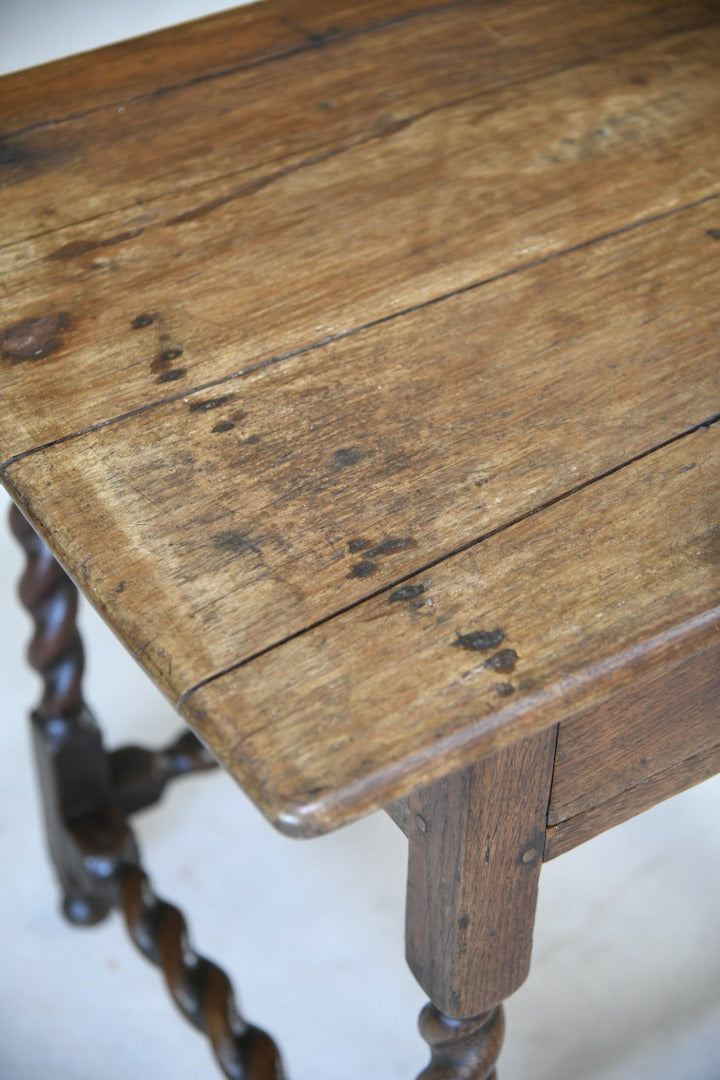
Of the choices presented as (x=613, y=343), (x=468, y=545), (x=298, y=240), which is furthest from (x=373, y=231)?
(x=468, y=545)

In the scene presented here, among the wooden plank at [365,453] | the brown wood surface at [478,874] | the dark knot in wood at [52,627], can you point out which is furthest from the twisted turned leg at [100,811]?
the wooden plank at [365,453]

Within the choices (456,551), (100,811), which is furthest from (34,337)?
(100,811)

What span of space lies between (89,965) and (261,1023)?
199 millimetres

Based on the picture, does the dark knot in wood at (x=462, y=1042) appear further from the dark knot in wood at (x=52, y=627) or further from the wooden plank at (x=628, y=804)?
the dark knot in wood at (x=52, y=627)

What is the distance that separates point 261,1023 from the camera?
1.27 meters

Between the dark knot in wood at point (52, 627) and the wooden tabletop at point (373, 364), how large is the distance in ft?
1.23

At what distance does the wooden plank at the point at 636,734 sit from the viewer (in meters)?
0.65

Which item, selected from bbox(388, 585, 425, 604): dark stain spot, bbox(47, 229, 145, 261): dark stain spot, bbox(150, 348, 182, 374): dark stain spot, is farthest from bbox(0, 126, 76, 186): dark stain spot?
bbox(388, 585, 425, 604): dark stain spot

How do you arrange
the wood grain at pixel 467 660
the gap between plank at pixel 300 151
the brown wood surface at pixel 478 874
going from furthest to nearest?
the gap between plank at pixel 300 151 < the brown wood surface at pixel 478 874 < the wood grain at pixel 467 660

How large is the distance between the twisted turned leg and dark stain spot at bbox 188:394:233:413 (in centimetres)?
45

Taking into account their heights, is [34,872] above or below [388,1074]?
above

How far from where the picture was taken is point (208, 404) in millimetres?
698

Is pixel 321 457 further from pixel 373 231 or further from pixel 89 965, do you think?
pixel 89 965

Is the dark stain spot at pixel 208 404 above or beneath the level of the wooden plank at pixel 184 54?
beneath
